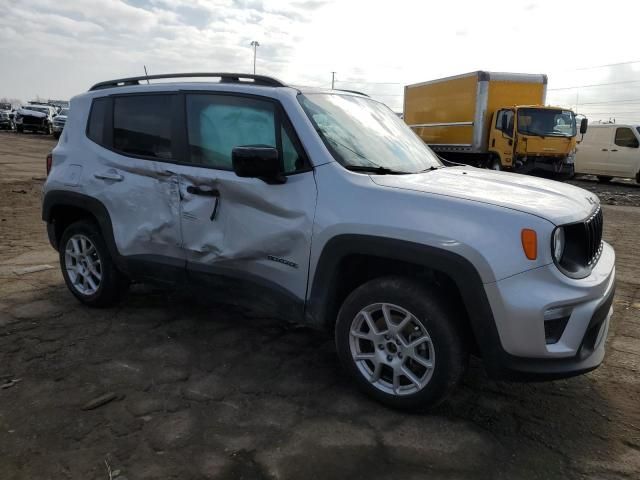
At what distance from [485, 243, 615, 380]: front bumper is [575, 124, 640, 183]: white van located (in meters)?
17.2

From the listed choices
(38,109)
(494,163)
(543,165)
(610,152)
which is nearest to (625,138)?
(610,152)

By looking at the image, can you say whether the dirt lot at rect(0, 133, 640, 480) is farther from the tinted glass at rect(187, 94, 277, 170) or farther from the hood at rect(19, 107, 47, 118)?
the hood at rect(19, 107, 47, 118)

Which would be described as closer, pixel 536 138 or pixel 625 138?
pixel 536 138

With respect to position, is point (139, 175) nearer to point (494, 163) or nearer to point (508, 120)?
point (508, 120)

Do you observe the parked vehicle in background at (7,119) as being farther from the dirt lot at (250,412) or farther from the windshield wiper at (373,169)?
the windshield wiper at (373,169)

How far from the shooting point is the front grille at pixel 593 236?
9.47 feet

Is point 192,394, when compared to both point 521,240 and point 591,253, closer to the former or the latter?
point 521,240

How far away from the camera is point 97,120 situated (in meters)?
4.36

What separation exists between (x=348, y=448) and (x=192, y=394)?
3.34 feet

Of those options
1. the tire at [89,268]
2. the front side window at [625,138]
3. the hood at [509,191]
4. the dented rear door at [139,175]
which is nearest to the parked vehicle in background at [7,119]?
the front side window at [625,138]

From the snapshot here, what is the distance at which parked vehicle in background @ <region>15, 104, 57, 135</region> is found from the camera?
33.6 m

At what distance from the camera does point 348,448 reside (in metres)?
2.65

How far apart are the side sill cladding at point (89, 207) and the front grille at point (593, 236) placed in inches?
125

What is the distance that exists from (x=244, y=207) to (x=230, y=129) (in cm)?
59
